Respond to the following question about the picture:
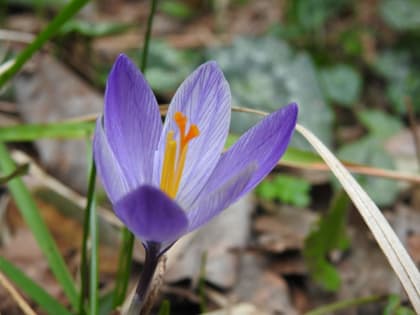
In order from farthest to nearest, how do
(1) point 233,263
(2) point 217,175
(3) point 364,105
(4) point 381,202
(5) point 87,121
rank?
(3) point 364,105 → (4) point 381,202 → (1) point 233,263 → (5) point 87,121 → (2) point 217,175

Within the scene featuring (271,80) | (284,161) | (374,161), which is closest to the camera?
(284,161)

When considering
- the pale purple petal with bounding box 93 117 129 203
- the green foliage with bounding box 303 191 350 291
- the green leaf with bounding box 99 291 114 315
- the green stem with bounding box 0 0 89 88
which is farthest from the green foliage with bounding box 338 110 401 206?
the pale purple petal with bounding box 93 117 129 203

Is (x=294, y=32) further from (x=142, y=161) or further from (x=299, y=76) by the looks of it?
(x=142, y=161)

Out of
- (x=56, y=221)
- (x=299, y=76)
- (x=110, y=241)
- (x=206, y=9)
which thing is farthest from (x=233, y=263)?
(x=206, y=9)

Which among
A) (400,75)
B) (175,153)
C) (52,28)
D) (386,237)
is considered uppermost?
(52,28)

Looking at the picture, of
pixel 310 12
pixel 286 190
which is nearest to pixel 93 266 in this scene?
pixel 286 190

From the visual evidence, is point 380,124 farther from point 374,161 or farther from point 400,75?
point 400,75
